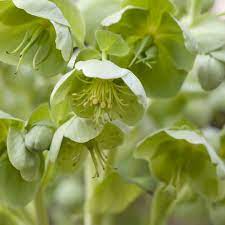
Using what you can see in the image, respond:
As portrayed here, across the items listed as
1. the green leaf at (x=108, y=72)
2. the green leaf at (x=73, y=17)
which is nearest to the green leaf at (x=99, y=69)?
the green leaf at (x=108, y=72)

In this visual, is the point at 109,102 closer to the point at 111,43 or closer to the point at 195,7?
the point at 111,43

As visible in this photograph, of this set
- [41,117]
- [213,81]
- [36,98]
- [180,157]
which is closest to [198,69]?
[213,81]

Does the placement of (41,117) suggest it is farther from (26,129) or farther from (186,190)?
(186,190)

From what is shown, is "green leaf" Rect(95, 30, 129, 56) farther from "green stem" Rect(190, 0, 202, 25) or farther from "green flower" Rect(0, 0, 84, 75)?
"green stem" Rect(190, 0, 202, 25)

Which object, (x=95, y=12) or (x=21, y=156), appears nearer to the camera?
(x=21, y=156)

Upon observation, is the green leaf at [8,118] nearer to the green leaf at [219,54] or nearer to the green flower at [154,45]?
the green flower at [154,45]

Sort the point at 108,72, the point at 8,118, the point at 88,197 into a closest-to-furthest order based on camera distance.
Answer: the point at 108,72
the point at 8,118
the point at 88,197

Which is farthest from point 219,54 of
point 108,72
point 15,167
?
point 15,167
